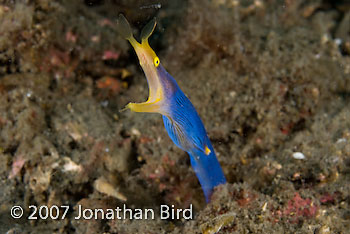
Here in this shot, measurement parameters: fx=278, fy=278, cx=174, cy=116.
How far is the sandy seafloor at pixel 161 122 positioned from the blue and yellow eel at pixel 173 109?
11.6 inches

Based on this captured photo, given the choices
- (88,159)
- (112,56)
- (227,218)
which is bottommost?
(88,159)

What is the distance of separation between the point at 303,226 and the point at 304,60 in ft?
7.64

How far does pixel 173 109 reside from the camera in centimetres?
191

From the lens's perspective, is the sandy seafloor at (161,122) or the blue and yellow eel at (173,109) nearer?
the blue and yellow eel at (173,109)

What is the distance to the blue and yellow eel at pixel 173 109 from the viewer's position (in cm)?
170

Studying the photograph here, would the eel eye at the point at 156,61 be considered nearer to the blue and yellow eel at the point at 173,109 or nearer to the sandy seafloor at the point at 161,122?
the blue and yellow eel at the point at 173,109

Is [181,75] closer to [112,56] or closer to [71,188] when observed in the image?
[112,56]

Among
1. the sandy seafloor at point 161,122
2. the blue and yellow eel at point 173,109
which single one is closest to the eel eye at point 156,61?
the blue and yellow eel at point 173,109

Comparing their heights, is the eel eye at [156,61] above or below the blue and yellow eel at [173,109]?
above

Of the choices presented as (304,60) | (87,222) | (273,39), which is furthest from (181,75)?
(87,222)

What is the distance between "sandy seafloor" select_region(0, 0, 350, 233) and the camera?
2400mm

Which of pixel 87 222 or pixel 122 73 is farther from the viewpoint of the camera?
pixel 122 73

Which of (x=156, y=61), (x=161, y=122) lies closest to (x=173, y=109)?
(x=156, y=61)

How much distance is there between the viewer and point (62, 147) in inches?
120
